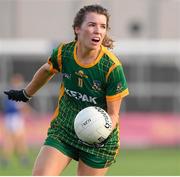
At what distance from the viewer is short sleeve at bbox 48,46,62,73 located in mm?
8195

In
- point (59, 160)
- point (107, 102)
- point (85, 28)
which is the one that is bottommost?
point (59, 160)

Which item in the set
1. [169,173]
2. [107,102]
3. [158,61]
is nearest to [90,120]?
[107,102]

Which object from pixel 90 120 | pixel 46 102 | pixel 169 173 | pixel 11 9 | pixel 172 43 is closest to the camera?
pixel 90 120

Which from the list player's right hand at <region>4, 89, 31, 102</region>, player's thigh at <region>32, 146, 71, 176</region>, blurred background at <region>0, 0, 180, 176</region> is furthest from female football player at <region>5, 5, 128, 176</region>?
blurred background at <region>0, 0, 180, 176</region>

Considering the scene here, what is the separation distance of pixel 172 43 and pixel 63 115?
21.4 metres

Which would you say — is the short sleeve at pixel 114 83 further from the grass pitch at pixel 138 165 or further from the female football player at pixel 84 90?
the grass pitch at pixel 138 165

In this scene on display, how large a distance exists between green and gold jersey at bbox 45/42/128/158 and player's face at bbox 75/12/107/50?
0.67 ft

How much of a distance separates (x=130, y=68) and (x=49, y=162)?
18.4 meters

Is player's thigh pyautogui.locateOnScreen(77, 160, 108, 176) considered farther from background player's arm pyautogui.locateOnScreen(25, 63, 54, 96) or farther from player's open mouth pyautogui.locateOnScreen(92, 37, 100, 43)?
player's open mouth pyautogui.locateOnScreen(92, 37, 100, 43)

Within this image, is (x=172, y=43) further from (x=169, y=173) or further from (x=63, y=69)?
(x=63, y=69)

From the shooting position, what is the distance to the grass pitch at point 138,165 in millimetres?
16031

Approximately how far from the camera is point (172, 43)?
29.3m

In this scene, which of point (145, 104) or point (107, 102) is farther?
point (145, 104)

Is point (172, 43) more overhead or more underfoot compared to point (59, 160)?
more underfoot
